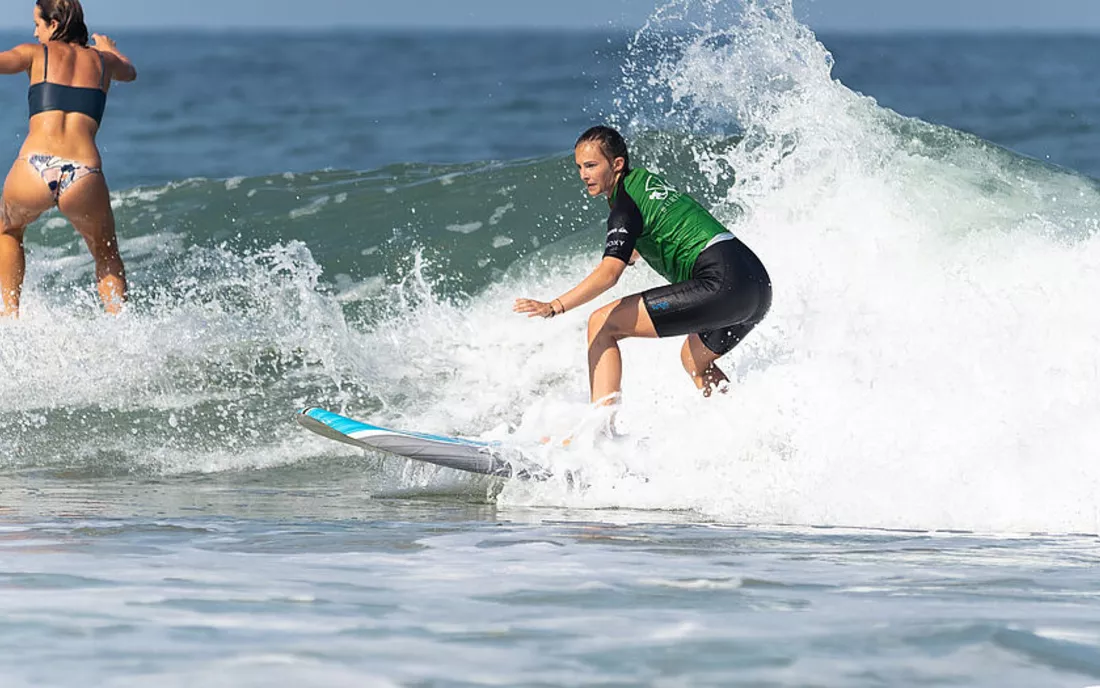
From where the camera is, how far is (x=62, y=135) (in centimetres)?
823

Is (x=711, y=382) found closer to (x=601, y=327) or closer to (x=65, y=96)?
(x=601, y=327)

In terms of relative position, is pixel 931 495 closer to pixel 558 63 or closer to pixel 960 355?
pixel 960 355

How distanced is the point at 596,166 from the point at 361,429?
4.88 feet

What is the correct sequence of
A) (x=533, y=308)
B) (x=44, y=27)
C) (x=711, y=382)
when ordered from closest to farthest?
1. (x=533, y=308)
2. (x=711, y=382)
3. (x=44, y=27)

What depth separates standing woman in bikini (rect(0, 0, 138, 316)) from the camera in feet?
26.5

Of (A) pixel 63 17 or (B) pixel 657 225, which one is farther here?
(A) pixel 63 17

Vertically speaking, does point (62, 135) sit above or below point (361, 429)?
above

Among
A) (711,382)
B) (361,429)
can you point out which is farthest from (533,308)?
(711,382)

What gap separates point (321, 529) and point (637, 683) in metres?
2.26

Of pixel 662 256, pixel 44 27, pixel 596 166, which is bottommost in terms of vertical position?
pixel 662 256

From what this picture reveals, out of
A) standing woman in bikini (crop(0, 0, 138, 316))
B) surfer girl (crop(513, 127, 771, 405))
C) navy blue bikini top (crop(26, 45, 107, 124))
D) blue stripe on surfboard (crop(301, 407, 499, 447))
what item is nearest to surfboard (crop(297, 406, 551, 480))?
blue stripe on surfboard (crop(301, 407, 499, 447))

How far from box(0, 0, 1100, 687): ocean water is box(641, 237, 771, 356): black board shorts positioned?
1.29ft

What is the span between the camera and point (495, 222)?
12281mm

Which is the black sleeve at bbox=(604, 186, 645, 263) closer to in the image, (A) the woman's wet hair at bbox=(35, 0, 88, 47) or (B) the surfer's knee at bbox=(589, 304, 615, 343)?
(B) the surfer's knee at bbox=(589, 304, 615, 343)
